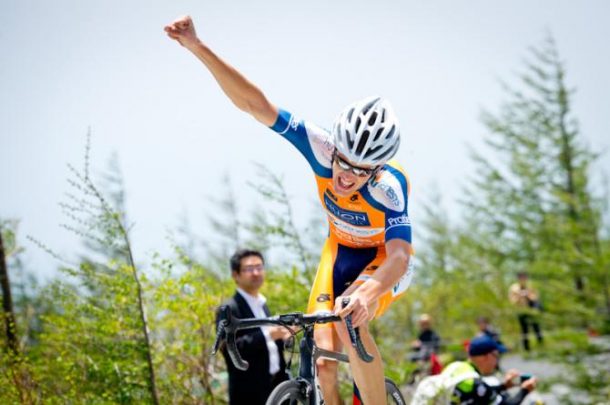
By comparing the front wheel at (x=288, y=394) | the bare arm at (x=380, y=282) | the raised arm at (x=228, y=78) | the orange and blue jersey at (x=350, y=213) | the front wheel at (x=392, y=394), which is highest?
the raised arm at (x=228, y=78)

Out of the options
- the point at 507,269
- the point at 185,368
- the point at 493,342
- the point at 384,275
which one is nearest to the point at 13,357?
the point at 185,368

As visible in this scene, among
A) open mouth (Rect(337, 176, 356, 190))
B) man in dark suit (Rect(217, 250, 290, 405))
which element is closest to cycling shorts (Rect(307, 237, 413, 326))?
open mouth (Rect(337, 176, 356, 190))

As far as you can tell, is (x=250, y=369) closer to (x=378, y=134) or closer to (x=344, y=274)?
(x=344, y=274)

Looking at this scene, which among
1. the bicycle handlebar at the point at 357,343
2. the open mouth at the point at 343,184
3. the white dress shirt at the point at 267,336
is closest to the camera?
the bicycle handlebar at the point at 357,343

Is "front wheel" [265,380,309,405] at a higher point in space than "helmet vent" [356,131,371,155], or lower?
lower

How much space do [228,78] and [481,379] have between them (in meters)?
4.59

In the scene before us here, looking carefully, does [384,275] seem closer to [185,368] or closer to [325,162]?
[325,162]

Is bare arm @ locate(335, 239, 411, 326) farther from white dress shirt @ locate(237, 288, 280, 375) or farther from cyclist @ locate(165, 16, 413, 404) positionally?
white dress shirt @ locate(237, 288, 280, 375)

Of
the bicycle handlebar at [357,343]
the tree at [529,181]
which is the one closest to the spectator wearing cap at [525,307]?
the tree at [529,181]

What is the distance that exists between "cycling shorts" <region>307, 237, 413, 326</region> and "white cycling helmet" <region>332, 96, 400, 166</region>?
0.81 meters

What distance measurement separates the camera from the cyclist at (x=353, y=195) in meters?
4.68

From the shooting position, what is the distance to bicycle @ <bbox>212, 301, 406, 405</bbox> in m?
4.08

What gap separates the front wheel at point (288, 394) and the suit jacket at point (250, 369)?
248cm

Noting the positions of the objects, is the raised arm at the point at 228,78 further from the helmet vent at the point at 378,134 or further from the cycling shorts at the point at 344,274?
the cycling shorts at the point at 344,274
